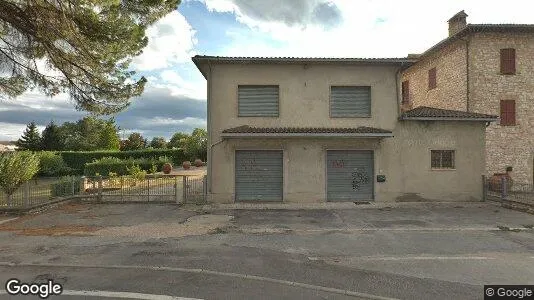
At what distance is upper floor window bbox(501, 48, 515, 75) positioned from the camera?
19.5 metres

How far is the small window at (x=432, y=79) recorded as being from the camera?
22.6 m

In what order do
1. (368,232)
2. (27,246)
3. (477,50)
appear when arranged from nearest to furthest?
1. (27,246)
2. (368,232)
3. (477,50)

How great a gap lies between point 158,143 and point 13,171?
44.5m

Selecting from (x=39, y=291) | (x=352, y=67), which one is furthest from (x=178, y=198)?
(x=352, y=67)

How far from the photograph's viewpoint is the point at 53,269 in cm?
672

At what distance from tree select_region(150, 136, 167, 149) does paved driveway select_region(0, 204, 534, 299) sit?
44.3 meters

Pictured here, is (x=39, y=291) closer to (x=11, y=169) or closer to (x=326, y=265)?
(x=326, y=265)

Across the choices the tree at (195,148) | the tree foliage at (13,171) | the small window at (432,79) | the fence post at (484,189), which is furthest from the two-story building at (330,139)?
the tree at (195,148)

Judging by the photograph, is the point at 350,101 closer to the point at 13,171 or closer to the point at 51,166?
the point at 13,171

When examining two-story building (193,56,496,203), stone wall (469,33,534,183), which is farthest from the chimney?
two-story building (193,56,496,203)

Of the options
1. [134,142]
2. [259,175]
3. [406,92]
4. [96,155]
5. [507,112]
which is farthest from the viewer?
[134,142]

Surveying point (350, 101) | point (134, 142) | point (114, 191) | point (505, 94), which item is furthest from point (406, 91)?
point (134, 142)

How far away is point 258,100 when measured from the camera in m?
15.3

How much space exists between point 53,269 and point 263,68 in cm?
1133
